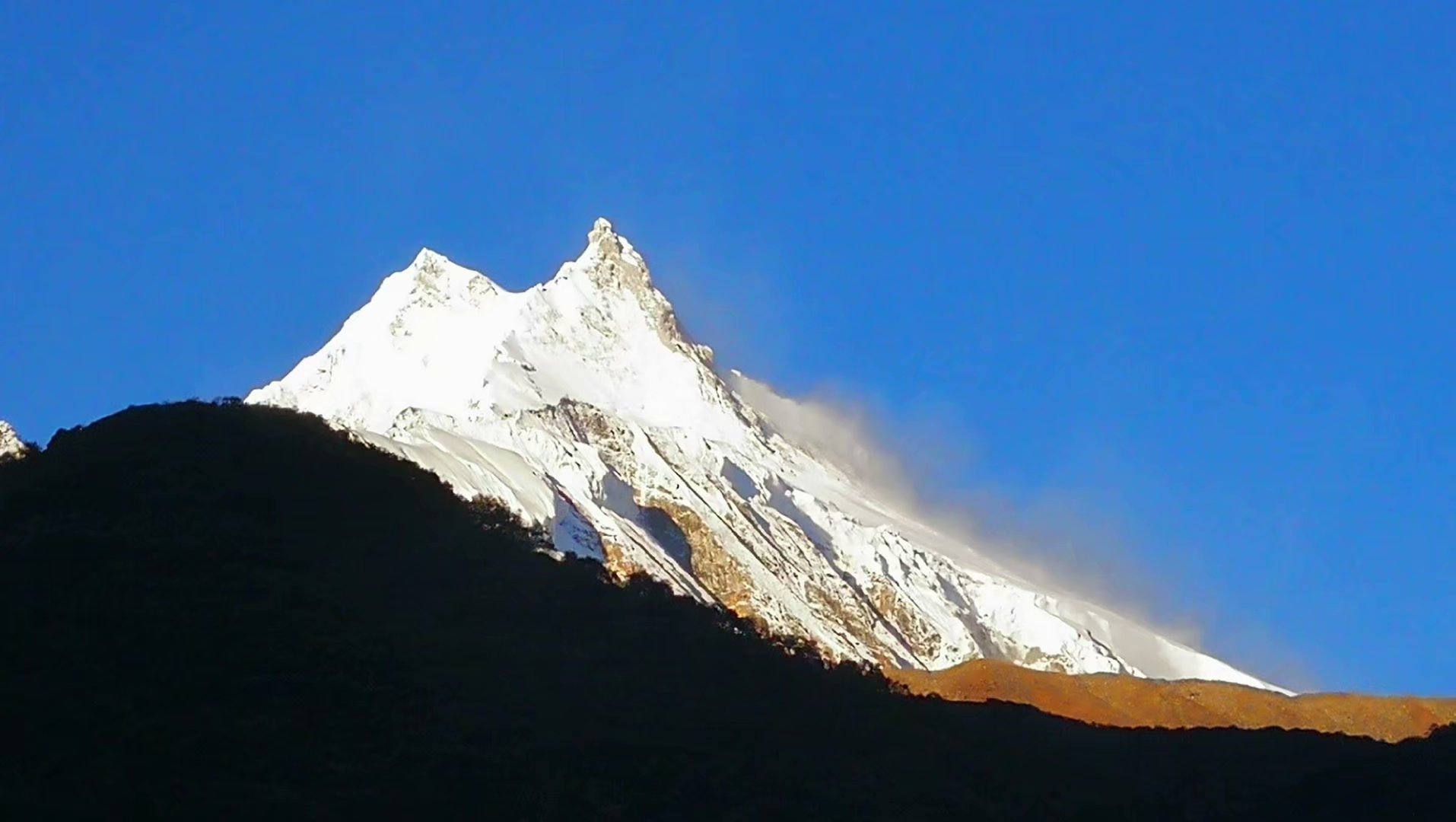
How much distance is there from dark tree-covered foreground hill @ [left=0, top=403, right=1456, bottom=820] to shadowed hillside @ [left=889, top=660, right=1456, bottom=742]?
114 feet

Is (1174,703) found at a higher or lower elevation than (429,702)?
higher

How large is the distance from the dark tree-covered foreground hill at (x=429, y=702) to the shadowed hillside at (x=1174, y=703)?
34.8 meters

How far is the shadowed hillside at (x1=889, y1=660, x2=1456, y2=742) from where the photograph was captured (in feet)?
271

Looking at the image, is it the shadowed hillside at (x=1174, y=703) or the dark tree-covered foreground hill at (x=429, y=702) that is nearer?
the dark tree-covered foreground hill at (x=429, y=702)

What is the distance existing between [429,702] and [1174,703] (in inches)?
2152

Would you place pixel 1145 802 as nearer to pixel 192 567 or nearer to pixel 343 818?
pixel 343 818

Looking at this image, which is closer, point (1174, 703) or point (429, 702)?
point (429, 702)

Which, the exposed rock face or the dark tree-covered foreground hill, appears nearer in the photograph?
the dark tree-covered foreground hill

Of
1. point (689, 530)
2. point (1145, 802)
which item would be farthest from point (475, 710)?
point (689, 530)

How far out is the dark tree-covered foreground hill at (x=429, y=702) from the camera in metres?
36.5

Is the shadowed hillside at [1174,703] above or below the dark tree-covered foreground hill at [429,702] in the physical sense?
above

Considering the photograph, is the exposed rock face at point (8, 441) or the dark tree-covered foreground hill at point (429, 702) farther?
the exposed rock face at point (8, 441)

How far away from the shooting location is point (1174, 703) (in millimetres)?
88812

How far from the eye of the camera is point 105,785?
34000mm
